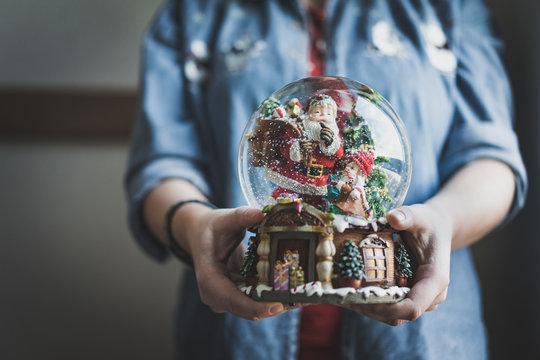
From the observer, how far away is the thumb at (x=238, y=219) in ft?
1.88

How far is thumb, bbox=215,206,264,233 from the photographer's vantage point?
57cm

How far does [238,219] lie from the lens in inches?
23.4

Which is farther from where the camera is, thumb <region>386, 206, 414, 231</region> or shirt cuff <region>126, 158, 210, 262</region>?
shirt cuff <region>126, 158, 210, 262</region>

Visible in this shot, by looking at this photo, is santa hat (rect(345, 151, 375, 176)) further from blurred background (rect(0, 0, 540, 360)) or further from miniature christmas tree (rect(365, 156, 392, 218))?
blurred background (rect(0, 0, 540, 360))

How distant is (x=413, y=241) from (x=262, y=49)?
520 mm

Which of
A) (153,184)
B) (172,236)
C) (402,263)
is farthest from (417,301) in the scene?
(153,184)

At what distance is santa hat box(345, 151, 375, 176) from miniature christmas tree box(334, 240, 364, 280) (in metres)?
0.10

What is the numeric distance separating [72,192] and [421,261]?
4.12ft

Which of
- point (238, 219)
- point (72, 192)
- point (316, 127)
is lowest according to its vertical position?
point (238, 219)

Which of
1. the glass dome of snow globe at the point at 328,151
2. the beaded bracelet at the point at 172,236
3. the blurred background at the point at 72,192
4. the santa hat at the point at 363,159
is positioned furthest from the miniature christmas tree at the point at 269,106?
the blurred background at the point at 72,192

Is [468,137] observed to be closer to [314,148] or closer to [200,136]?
[314,148]

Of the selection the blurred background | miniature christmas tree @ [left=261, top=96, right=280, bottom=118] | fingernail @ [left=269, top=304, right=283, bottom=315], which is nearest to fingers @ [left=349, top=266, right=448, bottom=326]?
fingernail @ [left=269, top=304, right=283, bottom=315]

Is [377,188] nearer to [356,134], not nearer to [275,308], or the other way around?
[356,134]

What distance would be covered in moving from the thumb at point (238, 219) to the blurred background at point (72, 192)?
→ 98 cm
